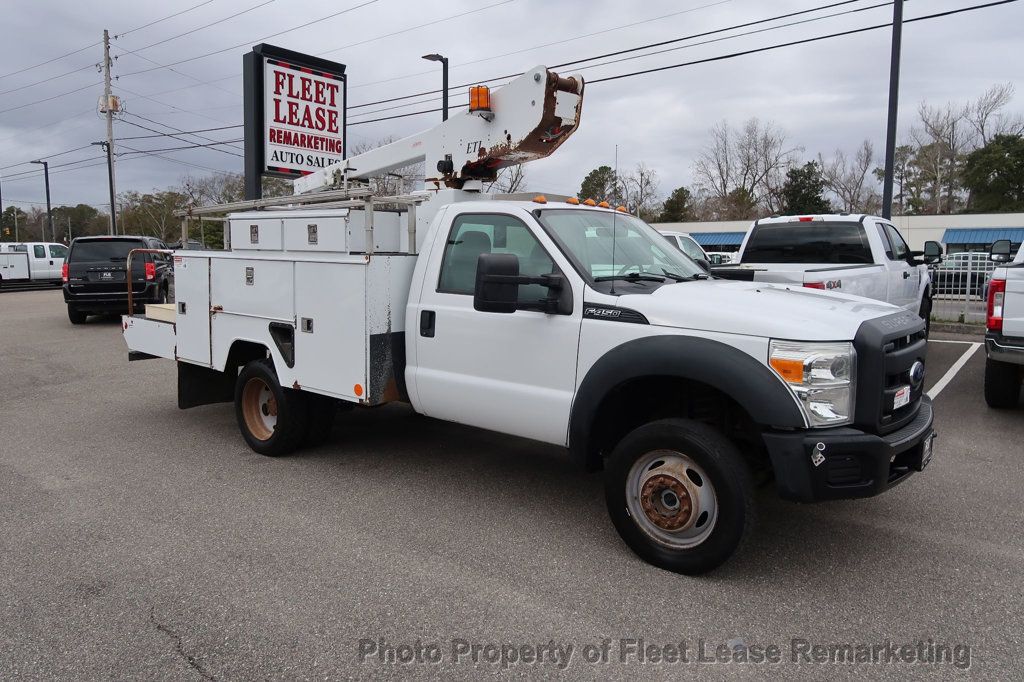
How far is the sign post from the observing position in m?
10.4

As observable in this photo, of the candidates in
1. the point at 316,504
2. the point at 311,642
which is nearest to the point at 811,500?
the point at 311,642

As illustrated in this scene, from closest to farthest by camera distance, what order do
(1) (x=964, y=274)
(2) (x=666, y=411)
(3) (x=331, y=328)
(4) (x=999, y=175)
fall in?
(2) (x=666, y=411) → (3) (x=331, y=328) → (1) (x=964, y=274) → (4) (x=999, y=175)

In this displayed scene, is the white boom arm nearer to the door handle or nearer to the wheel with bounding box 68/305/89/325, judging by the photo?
the door handle

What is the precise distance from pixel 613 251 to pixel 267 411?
3311 millimetres

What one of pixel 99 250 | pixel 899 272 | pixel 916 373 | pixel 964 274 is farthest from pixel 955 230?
pixel 916 373

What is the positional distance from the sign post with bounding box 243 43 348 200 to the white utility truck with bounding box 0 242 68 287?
20788 millimetres

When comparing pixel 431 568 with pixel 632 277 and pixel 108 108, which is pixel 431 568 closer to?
pixel 632 277

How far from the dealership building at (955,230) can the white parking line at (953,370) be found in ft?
81.6

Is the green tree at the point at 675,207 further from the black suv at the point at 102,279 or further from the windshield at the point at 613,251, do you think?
the windshield at the point at 613,251

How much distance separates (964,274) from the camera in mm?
16688

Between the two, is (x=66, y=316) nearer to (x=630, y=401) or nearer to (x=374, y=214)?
(x=374, y=214)

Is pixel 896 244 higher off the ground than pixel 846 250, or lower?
higher

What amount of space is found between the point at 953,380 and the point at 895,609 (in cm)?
685

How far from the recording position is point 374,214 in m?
5.34
